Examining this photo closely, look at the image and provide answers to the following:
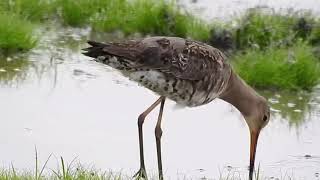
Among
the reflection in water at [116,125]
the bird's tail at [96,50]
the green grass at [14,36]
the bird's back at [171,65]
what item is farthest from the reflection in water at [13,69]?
the bird's tail at [96,50]

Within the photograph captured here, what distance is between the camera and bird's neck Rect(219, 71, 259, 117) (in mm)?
9078

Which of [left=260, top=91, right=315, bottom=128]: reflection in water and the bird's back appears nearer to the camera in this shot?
the bird's back

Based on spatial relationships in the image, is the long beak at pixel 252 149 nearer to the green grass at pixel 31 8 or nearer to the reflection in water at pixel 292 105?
the reflection in water at pixel 292 105

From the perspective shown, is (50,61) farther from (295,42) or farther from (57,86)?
(295,42)

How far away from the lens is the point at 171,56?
325 inches

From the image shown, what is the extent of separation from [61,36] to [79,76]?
1.91 m

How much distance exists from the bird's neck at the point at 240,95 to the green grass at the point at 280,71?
2621 millimetres

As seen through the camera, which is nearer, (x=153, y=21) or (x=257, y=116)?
(x=257, y=116)

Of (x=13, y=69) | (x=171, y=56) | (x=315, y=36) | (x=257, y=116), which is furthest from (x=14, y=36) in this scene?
(x=171, y=56)

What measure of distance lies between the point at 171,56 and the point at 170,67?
0.28ft

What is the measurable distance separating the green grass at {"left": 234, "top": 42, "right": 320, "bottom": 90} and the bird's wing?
Result: 3.21 m

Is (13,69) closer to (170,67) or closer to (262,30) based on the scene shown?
(262,30)

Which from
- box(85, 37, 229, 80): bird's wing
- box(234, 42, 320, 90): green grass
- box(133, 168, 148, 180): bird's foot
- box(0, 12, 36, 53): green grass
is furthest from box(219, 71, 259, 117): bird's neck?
box(0, 12, 36, 53): green grass

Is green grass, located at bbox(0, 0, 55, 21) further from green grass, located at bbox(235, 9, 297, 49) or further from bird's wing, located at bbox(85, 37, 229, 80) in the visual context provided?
bird's wing, located at bbox(85, 37, 229, 80)
